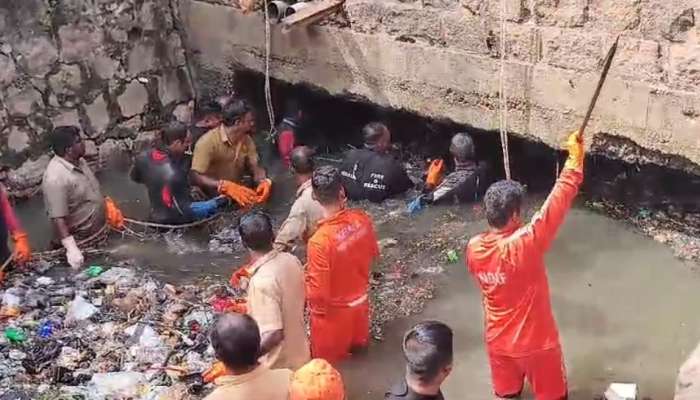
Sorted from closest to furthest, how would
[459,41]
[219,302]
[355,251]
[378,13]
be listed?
[355,251]
[219,302]
[459,41]
[378,13]

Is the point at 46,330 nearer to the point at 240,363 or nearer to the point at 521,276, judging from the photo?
the point at 240,363

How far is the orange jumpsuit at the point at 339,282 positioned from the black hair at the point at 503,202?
1.13 metres

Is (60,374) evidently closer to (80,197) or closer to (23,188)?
(80,197)

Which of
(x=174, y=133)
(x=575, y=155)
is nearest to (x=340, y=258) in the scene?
(x=575, y=155)

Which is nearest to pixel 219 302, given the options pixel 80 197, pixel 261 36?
pixel 80 197

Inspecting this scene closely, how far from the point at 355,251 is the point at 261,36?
15.2ft

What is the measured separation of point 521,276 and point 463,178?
131 inches

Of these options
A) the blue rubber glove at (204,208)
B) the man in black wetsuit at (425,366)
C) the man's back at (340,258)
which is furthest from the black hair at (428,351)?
the blue rubber glove at (204,208)

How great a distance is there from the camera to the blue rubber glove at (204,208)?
27.7 feet

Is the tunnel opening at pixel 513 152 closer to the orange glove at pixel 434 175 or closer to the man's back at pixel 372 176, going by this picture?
the orange glove at pixel 434 175

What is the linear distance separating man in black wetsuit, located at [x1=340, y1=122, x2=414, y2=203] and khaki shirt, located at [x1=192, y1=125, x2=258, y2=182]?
971 mm

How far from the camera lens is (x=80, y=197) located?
769cm

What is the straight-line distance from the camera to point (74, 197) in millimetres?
7648

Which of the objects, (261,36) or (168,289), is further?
(261,36)
